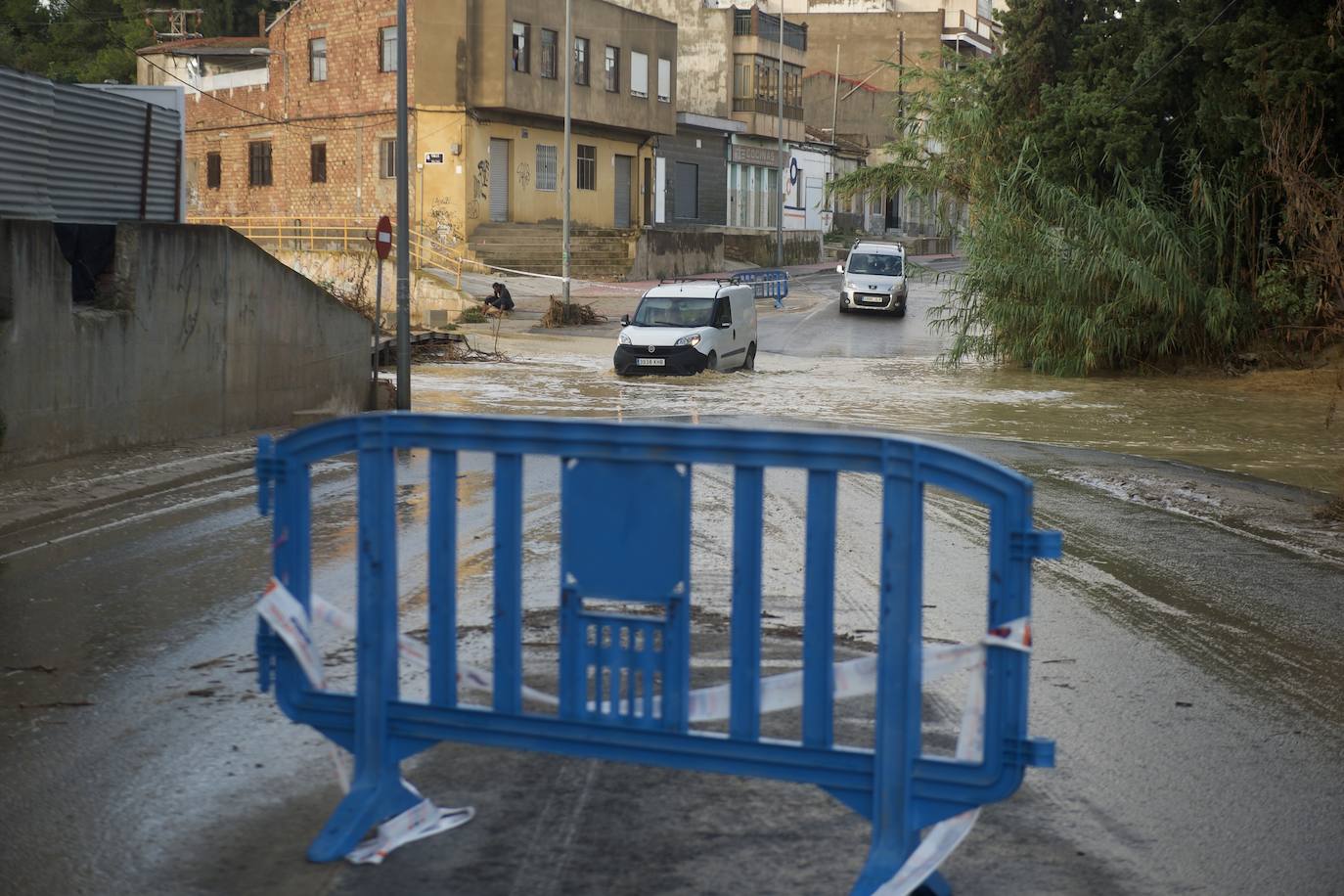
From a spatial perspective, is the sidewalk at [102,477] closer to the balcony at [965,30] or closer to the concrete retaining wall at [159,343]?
the concrete retaining wall at [159,343]

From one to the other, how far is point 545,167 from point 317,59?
901 cm

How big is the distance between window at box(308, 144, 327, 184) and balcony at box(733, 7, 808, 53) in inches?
1060

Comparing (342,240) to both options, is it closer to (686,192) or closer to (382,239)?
(686,192)

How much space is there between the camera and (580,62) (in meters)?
55.1

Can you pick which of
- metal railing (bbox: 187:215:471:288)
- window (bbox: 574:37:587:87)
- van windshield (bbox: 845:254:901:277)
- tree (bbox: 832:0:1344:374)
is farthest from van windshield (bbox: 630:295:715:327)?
window (bbox: 574:37:587:87)

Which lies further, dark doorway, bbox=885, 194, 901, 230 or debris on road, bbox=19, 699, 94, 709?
dark doorway, bbox=885, 194, 901, 230

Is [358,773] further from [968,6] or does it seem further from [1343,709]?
[968,6]

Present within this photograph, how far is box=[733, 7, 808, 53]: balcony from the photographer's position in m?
73.6

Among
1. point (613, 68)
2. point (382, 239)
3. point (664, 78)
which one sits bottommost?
point (382, 239)

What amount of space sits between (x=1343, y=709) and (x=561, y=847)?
401cm

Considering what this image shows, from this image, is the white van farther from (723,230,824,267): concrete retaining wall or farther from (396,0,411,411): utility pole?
(723,230,824,267): concrete retaining wall

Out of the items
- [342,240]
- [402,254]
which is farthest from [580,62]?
[402,254]

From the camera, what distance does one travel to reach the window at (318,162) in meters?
54.2

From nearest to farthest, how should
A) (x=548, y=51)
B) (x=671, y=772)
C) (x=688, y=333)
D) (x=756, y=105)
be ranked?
(x=671, y=772), (x=688, y=333), (x=548, y=51), (x=756, y=105)
